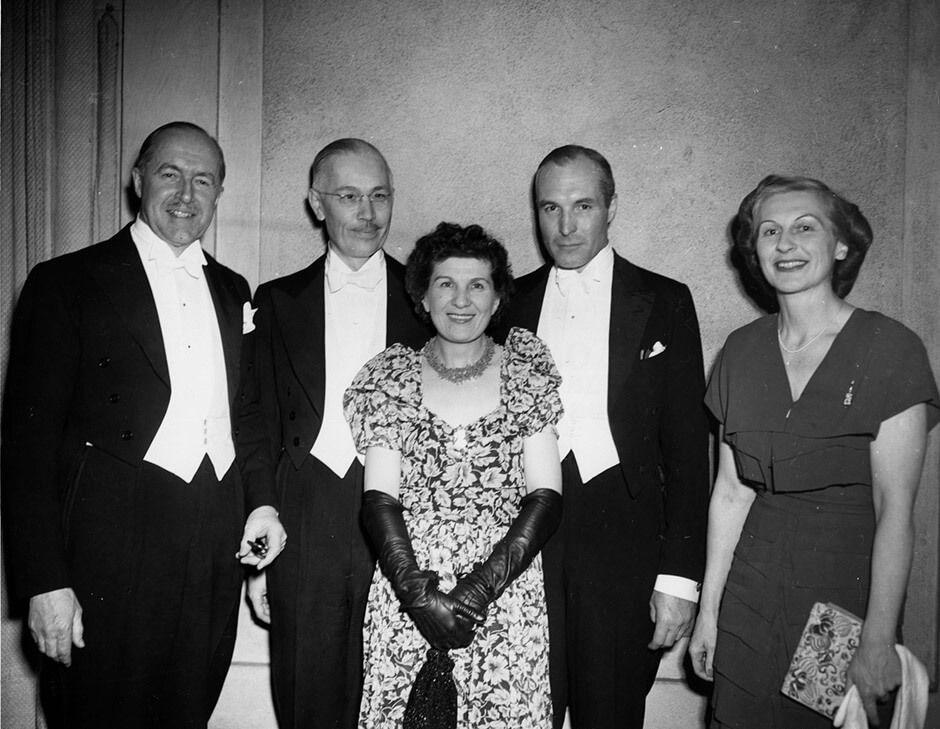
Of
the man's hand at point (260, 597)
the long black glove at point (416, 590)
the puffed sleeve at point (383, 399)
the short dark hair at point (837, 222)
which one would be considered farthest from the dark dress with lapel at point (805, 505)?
the man's hand at point (260, 597)

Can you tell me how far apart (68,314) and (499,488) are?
1.62m

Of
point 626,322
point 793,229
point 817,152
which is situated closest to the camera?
point 793,229

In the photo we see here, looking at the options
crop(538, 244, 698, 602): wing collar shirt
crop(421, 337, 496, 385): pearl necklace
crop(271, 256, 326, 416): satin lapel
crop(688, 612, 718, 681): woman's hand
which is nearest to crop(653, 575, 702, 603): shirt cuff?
crop(538, 244, 698, 602): wing collar shirt

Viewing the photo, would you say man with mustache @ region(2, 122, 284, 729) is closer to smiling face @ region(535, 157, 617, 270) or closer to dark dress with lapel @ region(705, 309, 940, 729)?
smiling face @ region(535, 157, 617, 270)

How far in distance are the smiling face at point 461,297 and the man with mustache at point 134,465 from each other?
0.86 m

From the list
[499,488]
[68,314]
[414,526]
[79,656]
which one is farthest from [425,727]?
→ [68,314]

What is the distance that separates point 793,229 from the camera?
2.48 m

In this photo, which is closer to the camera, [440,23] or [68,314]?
[68,314]

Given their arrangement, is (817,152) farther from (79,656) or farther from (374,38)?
(79,656)

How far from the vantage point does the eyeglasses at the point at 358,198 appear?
9.74 ft

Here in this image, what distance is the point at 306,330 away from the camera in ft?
9.68

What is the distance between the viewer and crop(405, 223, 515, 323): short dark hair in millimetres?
2617

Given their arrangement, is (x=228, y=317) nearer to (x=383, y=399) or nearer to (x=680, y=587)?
(x=383, y=399)

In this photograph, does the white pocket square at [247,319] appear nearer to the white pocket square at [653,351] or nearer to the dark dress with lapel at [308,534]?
the dark dress with lapel at [308,534]
